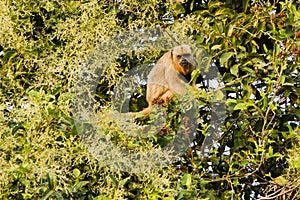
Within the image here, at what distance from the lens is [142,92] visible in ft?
8.22

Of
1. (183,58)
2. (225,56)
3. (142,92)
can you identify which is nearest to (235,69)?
(225,56)

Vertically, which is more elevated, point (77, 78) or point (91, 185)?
point (77, 78)

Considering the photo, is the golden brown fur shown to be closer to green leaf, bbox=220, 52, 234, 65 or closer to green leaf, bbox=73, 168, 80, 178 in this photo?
green leaf, bbox=220, 52, 234, 65

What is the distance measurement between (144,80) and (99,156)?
1.47 feet

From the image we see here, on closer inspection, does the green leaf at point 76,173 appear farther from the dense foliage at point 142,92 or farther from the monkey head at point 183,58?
the monkey head at point 183,58

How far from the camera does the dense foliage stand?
2.15 meters

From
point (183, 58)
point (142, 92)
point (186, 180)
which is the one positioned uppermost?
point (183, 58)

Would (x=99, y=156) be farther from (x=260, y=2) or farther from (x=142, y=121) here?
(x=260, y=2)

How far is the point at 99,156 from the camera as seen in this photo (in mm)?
2123

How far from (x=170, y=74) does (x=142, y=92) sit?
128mm

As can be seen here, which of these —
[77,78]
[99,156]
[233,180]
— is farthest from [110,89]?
[233,180]

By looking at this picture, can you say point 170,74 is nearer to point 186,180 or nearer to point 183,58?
point 183,58

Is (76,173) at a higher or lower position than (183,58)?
lower

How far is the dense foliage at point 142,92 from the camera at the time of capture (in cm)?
215
